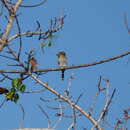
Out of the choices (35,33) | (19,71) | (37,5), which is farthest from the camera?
(35,33)

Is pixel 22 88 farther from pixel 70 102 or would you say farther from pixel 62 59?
→ pixel 62 59

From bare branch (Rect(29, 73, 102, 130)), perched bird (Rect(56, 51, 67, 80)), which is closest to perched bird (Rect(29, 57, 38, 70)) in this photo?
bare branch (Rect(29, 73, 102, 130))

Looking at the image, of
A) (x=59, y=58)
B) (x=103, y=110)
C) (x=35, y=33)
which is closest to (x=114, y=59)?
(x=103, y=110)

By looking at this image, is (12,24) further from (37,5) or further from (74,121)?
(74,121)

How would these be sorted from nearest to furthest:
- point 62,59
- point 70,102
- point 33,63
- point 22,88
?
1. point 70,102
2. point 33,63
3. point 22,88
4. point 62,59

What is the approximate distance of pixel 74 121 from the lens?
17.2 ft

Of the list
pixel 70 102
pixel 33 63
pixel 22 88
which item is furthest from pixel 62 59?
pixel 70 102

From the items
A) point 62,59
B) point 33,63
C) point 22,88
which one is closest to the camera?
point 33,63

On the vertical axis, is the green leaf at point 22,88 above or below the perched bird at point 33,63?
below

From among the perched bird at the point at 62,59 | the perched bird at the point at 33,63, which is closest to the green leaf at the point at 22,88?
the perched bird at the point at 33,63

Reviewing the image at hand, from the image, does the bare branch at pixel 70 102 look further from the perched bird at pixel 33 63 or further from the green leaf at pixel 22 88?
the green leaf at pixel 22 88

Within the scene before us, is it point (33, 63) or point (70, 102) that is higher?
point (33, 63)

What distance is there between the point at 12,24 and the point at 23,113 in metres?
1.51

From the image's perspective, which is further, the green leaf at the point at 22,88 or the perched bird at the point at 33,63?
the green leaf at the point at 22,88
